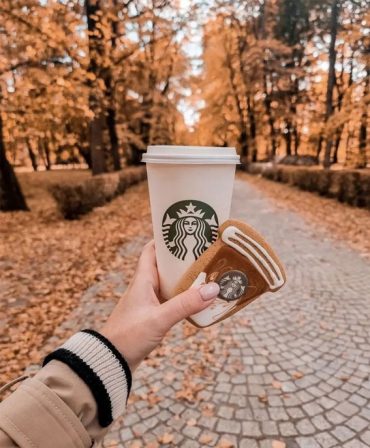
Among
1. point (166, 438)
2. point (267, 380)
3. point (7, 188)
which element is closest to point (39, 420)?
point (166, 438)

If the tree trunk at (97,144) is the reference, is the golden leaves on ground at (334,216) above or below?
below

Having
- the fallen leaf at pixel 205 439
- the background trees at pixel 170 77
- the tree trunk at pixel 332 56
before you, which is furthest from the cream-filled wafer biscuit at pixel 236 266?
the tree trunk at pixel 332 56

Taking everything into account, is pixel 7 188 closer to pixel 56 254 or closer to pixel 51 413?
pixel 56 254

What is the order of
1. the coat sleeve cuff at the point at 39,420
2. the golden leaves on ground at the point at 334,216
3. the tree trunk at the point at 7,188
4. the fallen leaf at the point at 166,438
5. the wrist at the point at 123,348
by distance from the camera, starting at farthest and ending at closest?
the tree trunk at the point at 7,188 < the golden leaves on ground at the point at 334,216 < the fallen leaf at the point at 166,438 < the wrist at the point at 123,348 < the coat sleeve cuff at the point at 39,420

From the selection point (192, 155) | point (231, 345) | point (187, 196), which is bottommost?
point (231, 345)

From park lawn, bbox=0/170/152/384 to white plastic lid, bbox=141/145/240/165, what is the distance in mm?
3461

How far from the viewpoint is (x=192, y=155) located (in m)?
1.47

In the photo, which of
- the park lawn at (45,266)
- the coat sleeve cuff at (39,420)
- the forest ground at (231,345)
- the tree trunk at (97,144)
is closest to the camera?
the coat sleeve cuff at (39,420)

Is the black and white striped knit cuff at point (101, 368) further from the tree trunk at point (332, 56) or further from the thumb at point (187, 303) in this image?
the tree trunk at point (332, 56)

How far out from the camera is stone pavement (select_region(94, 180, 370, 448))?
9.75ft

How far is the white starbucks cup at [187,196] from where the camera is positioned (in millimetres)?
1492

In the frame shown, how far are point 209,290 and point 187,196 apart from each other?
419 millimetres

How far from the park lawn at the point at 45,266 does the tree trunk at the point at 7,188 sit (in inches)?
18.1

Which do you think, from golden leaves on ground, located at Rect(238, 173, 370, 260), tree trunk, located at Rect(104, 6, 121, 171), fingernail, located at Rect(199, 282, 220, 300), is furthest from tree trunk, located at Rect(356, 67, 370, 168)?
fingernail, located at Rect(199, 282, 220, 300)
